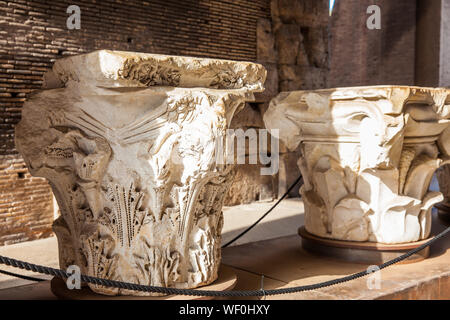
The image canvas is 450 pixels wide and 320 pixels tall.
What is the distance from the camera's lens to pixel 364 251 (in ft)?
10.6

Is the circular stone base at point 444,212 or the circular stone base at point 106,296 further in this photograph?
the circular stone base at point 444,212

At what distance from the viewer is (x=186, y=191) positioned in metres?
2.35

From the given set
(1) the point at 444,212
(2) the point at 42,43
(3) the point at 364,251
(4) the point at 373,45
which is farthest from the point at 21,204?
(4) the point at 373,45

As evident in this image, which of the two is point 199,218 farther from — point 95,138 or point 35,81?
point 35,81

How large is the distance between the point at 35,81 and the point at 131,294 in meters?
4.02

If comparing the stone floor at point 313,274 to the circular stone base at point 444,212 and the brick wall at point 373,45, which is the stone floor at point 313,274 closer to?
the circular stone base at point 444,212

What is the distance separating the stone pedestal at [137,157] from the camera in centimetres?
225

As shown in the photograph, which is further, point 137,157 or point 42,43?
point 42,43

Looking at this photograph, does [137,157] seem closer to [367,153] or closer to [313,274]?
[313,274]

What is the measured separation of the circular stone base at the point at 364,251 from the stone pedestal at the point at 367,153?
0.17ft

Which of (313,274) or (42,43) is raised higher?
(42,43)

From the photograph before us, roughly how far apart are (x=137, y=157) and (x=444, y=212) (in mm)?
3542

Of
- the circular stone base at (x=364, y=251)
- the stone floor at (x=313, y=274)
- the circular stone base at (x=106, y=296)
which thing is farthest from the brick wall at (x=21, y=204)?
the circular stone base at (x=364, y=251)

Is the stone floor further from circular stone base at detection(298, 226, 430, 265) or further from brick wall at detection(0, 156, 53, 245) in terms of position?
brick wall at detection(0, 156, 53, 245)
